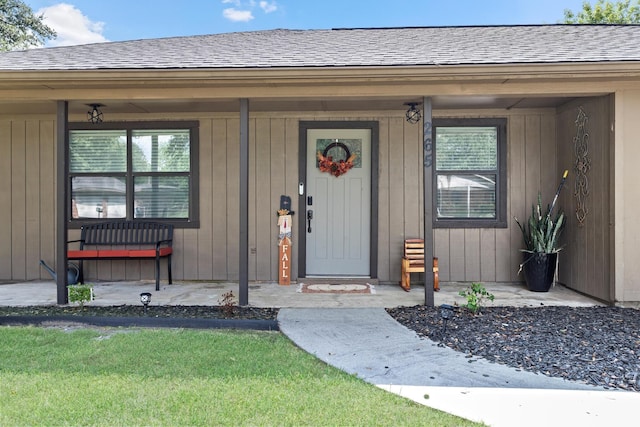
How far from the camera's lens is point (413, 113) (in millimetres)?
5363

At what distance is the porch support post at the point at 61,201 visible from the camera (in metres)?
4.34

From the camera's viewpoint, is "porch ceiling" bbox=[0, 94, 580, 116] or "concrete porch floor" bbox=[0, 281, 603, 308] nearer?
"concrete porch floor" bbox=[0, 281, 603, 308]

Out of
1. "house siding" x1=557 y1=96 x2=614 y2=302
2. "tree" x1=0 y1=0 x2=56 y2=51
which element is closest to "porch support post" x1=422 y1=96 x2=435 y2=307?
"house siding" x1=557 y1=96 x2=614 y2=302

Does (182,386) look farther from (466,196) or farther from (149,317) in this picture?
(466,196)

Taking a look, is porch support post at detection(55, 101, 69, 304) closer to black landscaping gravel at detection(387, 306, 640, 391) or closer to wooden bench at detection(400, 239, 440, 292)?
black landscaping gravel at detection(387, 306, 640, 391)

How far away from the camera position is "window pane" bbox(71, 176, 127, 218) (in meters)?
5.77

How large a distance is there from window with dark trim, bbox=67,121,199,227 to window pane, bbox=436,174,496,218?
129 inches

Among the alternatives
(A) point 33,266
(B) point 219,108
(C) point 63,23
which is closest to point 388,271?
(B) point 219,108

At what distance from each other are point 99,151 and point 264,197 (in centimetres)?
234

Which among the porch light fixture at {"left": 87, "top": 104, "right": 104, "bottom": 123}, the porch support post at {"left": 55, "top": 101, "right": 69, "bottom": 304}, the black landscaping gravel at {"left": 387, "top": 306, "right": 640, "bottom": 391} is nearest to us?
the black landscaping gravel at {"left": 387, "top": 306, "right": 640, "bottom": 391}

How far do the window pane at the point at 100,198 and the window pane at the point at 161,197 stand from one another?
0.21 metres

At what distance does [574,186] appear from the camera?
16.4 feet

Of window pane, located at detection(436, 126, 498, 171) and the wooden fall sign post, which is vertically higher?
window pane, located at detection(436, 126, 498, 171)

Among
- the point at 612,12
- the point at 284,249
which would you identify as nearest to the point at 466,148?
the point at 284,249
